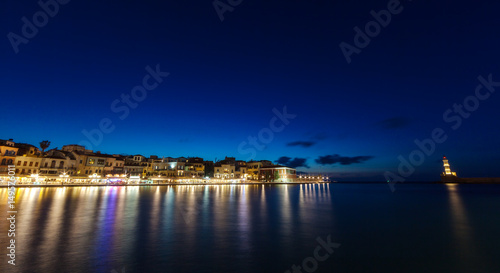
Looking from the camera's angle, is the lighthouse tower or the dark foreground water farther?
the lighthouse tower

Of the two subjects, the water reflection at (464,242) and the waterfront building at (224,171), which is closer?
the water reflection at (464,242)

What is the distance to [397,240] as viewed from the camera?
13484 millimetres

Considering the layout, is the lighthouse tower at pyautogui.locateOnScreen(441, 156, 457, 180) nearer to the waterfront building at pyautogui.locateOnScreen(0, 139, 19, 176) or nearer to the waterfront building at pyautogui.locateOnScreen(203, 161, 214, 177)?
the waterfront building at pyautogui.locateOnScreen(203, 161, 214, 177)

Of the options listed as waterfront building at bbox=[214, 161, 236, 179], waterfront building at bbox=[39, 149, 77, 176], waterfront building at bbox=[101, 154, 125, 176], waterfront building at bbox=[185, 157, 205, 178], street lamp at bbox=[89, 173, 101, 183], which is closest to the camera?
waterfront building at bbox=[39, 149, 77, 176]

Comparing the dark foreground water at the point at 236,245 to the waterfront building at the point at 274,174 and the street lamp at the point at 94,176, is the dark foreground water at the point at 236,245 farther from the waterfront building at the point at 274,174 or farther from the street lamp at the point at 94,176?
the waterfront building at the point at 274,174

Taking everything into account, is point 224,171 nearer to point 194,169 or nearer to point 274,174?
point 194,169

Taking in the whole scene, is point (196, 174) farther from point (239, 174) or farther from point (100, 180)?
point (100, 180)

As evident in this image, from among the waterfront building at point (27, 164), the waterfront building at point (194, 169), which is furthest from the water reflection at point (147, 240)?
the waterfront building at point (194, 169)

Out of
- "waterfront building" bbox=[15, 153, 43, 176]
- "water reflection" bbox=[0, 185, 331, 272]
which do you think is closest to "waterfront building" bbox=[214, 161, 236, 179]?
"waterfront building" bbox=[15, 153, 43, 176]
